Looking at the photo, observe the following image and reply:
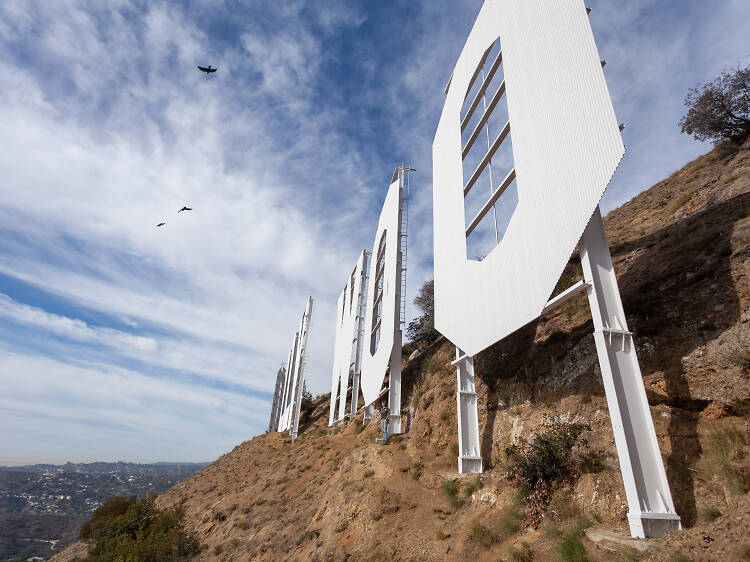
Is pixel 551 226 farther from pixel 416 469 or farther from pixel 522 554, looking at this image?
pixel 416 469

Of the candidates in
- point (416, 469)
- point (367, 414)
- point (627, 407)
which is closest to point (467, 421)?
point (416, 469)

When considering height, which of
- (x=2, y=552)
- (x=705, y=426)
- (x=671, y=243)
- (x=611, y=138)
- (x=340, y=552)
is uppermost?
(x=671, y=243)

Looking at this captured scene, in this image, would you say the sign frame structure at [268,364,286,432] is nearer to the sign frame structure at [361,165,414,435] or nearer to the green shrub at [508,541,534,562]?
the sign frame structure at [361,165,414,435]

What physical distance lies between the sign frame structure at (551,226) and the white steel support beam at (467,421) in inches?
1.2

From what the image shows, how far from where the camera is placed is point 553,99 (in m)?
8.32

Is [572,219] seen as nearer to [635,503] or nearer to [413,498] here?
[635,503]

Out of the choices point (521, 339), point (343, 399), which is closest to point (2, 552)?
point (343, 399)

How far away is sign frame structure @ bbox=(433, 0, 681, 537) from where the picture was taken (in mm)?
6184

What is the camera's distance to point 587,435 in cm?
809

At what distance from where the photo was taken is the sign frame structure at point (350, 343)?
2450 centimetres

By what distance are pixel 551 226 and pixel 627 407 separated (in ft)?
11.5

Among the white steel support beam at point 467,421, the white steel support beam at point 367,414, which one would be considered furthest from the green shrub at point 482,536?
the white steel support beam at point 367,414

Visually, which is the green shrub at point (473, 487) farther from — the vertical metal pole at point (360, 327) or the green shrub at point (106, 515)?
the green shrub at point (106, 515)

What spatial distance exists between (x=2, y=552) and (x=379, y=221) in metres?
119
